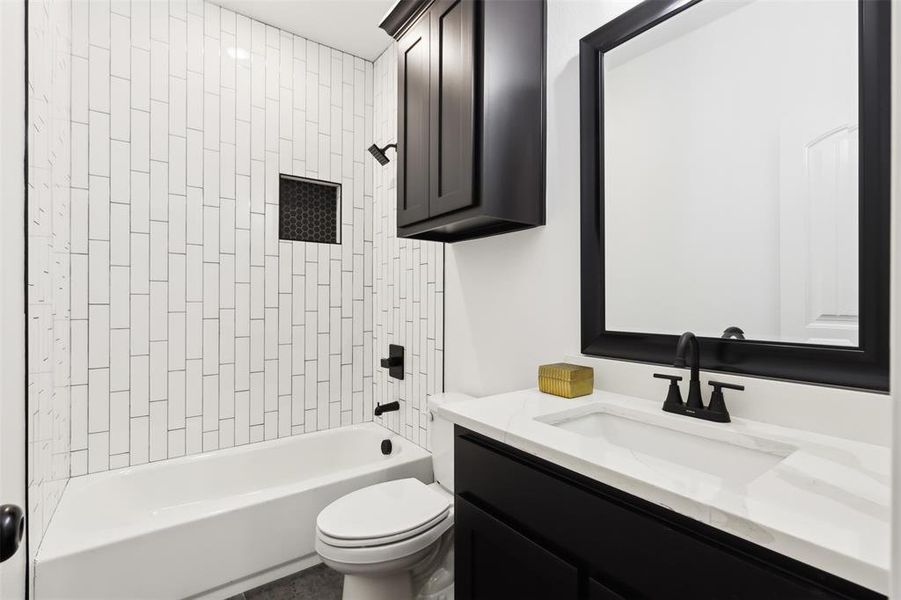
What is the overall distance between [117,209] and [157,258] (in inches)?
10.8

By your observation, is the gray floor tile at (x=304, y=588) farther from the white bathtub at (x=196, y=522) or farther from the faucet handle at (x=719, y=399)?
the faucet handle at (x=719, y=399)

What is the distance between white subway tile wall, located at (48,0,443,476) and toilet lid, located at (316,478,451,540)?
62 centimetres

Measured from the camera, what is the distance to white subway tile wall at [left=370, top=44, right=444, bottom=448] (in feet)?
7.20

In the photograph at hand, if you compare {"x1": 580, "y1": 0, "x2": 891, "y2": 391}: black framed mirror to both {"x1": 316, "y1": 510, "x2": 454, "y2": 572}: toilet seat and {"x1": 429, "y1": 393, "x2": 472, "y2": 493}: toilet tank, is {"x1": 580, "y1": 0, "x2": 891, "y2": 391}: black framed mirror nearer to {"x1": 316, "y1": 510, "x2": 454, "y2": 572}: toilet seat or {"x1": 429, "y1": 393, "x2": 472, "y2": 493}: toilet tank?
{"x1": 429, "y1": 393, "x2": 472, "y2": 493}: toilet tank

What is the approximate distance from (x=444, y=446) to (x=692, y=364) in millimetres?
1133

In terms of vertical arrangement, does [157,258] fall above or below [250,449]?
above

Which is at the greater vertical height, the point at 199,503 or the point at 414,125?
the point at 414,125

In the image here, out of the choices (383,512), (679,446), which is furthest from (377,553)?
(679,446)

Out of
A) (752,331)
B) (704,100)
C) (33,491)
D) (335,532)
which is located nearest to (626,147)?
(704,100)

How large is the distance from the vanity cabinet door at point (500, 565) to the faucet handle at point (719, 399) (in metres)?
0.50

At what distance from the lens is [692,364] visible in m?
1.04

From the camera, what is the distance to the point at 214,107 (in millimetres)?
2268

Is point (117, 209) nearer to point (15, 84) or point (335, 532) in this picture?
point (15, 84)

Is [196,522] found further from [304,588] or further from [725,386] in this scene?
[725,386]
